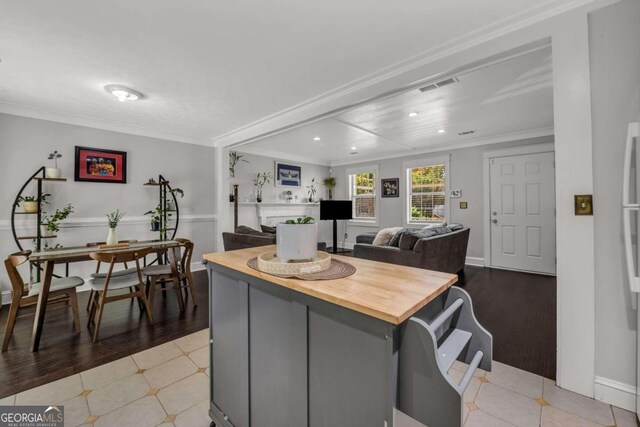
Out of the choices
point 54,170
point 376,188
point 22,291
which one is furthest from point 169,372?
point 376,188

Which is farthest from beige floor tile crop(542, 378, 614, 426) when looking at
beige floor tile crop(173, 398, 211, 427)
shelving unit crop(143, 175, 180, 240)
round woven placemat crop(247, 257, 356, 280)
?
shelving unit crop(143, 175, 180, 240)

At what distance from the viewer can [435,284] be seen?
1.03 meters

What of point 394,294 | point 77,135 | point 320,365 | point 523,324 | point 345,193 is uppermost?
point 77,135

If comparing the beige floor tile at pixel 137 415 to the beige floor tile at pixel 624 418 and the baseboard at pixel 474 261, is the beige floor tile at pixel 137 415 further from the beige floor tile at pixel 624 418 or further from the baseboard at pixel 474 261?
the baseboard at pixel 474 261

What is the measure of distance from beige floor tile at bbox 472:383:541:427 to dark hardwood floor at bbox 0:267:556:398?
15.2 inches

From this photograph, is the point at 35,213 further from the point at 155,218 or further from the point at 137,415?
the point at 137,415

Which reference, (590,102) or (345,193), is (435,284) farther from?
(345,193)

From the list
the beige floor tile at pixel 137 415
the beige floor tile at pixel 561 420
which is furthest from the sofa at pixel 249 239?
the beige floor tile at pixel 561 420

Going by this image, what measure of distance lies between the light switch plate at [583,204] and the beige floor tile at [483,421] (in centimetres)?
128

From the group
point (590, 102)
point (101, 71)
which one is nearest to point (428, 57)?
point (590, 102)

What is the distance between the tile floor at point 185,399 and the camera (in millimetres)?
1537

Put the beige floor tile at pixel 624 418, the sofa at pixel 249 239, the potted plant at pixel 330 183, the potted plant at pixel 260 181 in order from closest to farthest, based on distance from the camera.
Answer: the beige floor tile at pixel 624 418, the sofa at pixel 249 239, the potted plant at pixel 260 181, the potted plant at pixel 330 183

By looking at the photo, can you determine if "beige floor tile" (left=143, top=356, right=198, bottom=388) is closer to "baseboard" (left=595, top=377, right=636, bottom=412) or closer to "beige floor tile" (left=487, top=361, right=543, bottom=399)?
"beige floor tile" (left=487, top=361, right=543, bottom=399)

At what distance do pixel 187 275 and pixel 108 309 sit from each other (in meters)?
0.92
